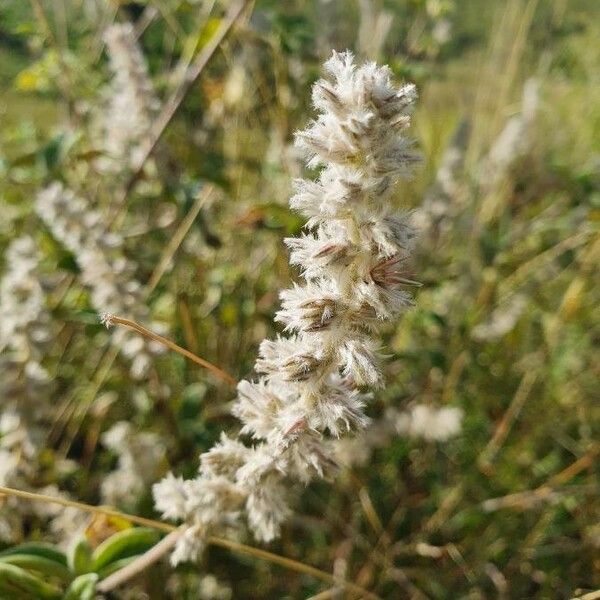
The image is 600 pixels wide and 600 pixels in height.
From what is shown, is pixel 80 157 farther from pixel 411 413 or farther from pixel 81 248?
pixel 411 413

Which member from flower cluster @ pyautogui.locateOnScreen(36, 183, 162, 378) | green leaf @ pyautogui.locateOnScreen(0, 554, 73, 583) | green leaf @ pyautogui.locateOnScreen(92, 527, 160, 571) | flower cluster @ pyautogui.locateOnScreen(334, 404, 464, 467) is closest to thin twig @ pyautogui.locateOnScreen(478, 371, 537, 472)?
flower cluster @ pyautogui.locateOnScreen(334, 404, 464, 467)

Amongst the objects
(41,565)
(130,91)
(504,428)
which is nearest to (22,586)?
(41,565)

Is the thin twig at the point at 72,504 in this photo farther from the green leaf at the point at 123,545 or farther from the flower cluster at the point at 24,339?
the flower cluster at the point at 24,339

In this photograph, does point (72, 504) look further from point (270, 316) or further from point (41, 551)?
point (270, 316)

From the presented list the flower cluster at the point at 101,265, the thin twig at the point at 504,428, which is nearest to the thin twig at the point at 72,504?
the flower cluster at the point at 101,265

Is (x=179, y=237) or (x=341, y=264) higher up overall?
(x=179, y=237)

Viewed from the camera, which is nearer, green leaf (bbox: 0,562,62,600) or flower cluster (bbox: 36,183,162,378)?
green leaf (bbox: 0,562,62,600)

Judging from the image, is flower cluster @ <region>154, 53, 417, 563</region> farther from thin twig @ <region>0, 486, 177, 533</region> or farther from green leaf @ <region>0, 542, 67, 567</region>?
green leaf @ <region>0, 542, 67, 567</region>
